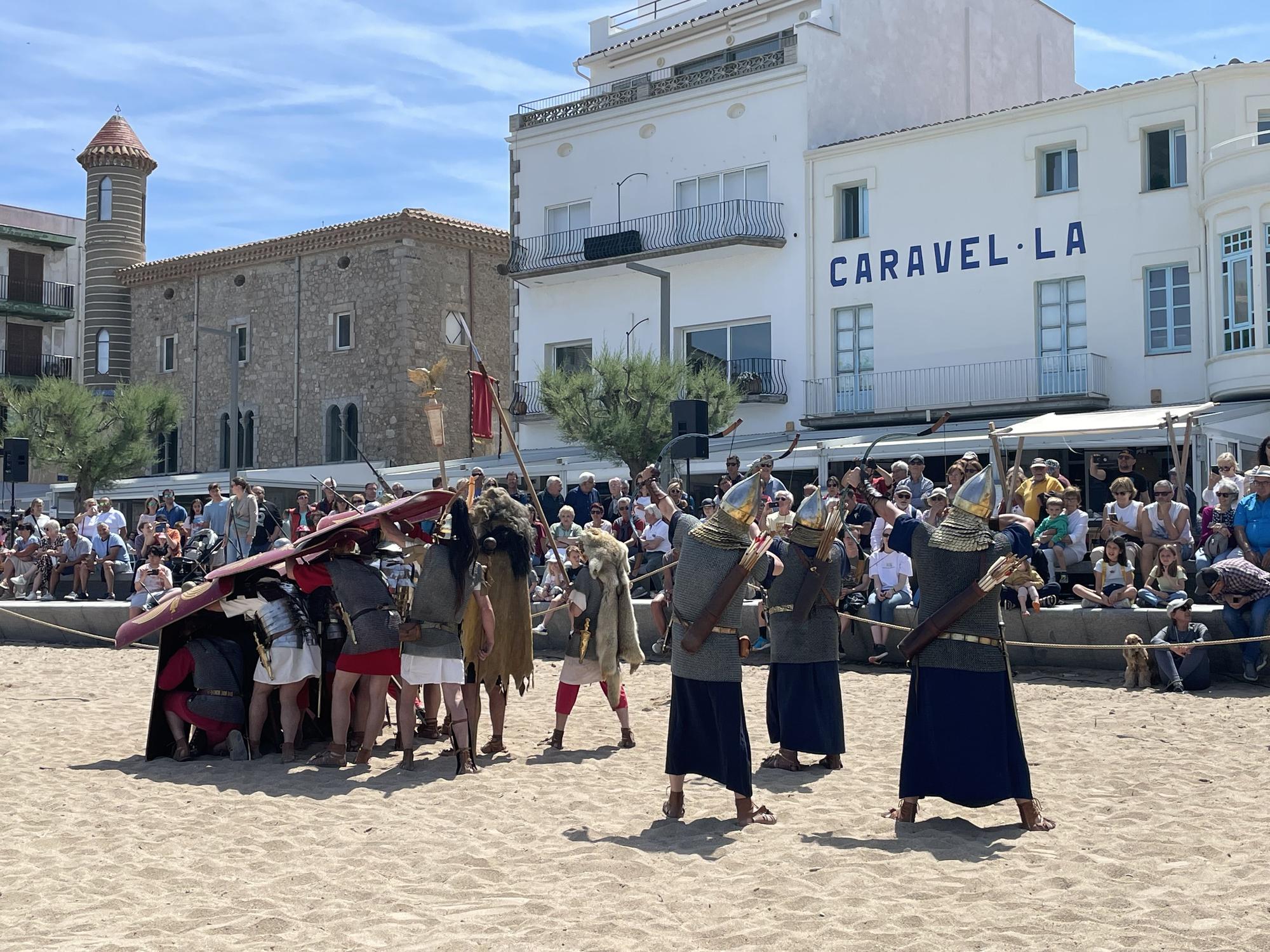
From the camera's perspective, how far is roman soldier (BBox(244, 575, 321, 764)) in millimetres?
8812

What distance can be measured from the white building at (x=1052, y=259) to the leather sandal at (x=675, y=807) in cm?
1476

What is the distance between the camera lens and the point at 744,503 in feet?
23.5

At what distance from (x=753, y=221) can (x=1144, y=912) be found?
2249cm

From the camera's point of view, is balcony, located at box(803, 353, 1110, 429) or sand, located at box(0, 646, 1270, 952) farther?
balcony, located at box(803, 353, 1110, 429)

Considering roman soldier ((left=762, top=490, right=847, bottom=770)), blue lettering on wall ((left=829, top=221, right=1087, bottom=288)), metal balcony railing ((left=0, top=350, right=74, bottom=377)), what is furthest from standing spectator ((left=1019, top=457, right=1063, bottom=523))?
metal balcony railing ((left=0, top=350, right=74, bottom=377))

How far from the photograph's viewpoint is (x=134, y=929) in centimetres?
541

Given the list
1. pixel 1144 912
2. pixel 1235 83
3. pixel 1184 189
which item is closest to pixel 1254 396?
pixel 1184 189

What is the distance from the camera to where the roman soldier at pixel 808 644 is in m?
8.39

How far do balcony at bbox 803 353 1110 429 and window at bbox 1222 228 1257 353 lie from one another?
2241 mm

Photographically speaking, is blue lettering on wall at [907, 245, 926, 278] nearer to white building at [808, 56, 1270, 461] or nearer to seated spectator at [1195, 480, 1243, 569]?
white building at [808, 56, 1270, 461]

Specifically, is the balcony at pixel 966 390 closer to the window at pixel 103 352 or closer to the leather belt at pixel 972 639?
the leather belt at pixel 972 639

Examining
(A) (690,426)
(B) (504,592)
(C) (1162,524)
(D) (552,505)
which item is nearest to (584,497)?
(D) (552,505)

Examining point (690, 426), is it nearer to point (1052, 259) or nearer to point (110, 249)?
point (1052, 259)

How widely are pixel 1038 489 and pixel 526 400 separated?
1810cm
